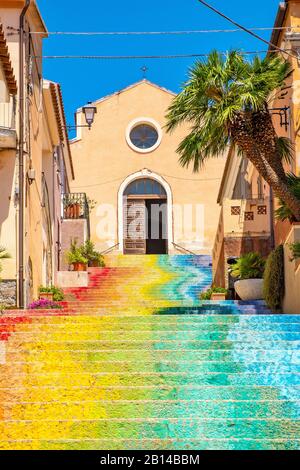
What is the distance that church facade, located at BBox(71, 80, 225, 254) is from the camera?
124ft

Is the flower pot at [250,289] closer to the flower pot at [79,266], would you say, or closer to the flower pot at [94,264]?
the flower pot at [79,266]

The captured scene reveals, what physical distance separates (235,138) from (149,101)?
2264 cm

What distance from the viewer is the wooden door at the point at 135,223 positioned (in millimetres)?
37938

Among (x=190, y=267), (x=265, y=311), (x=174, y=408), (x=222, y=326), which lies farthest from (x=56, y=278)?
(x=174, y=408)

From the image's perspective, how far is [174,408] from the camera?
9.30 metres

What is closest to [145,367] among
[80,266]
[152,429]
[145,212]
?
[152,429]

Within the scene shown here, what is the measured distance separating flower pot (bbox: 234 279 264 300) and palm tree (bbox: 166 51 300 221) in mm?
3700

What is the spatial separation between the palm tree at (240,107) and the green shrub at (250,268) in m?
4.10

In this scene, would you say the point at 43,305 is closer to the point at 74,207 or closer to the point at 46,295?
the point at 46,295

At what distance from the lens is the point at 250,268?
20.9 metres

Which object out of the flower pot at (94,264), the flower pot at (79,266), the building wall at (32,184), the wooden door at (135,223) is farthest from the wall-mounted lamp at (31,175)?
the wooden door at (135,223)

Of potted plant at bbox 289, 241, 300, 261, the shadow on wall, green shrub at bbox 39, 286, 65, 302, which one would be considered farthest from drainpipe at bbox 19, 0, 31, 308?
potted plant at bbox 289, 241, 300, 261

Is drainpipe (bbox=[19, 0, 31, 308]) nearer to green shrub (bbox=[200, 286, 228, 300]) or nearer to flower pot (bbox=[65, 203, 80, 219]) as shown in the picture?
green shrub (bbox=[200, 286, 228, 300])
